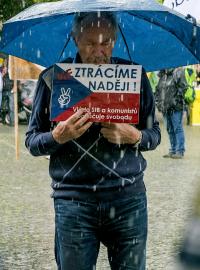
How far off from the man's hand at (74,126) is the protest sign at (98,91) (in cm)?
3

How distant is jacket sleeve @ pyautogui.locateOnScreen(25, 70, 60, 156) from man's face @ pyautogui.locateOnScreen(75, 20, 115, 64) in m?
0.19

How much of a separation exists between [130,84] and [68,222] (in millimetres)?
527

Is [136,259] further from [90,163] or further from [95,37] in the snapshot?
[95,37]

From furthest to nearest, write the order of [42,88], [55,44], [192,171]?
[192,171], [55,44], [42,88]

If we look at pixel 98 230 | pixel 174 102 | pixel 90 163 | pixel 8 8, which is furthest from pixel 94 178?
pixel 8 8

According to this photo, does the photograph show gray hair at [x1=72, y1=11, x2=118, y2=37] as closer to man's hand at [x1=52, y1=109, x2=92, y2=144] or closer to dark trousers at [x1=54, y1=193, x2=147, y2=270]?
man's hand at [x1=52, y1=109, x2=92, y2=144]

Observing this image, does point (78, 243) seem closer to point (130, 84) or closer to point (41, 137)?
point (41, 137)

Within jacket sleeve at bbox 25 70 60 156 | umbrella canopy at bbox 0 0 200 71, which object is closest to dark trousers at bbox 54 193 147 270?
jacket sleeve at bbox 25 70 60 156

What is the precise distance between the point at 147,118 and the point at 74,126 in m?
0.39

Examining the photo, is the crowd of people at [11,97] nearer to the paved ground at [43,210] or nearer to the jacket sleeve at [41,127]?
the paved ground at [43,210]

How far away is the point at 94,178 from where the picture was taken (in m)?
2.31

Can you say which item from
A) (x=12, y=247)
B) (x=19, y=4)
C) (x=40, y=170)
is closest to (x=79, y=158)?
(x=12, y=247)

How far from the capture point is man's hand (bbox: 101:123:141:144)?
2246 mm

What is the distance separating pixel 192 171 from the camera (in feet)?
33.4
